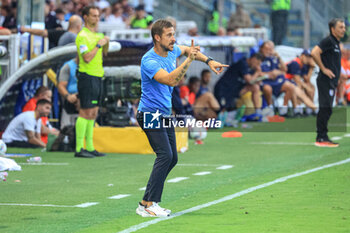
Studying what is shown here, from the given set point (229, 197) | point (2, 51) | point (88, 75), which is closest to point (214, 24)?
point (2, 51)

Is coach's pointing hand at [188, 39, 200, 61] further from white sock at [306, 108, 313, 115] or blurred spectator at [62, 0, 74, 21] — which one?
white sock at [306, 108, 313, 115]

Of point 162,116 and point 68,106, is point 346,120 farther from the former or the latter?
point 162,116

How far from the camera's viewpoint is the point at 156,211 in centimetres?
827

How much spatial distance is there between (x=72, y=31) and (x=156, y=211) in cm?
867

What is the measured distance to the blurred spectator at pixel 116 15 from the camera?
81.8 ft

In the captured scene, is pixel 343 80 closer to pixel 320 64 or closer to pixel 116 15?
pixel 116 15

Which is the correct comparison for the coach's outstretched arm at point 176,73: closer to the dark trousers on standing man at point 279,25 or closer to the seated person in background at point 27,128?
the seated person in background at point 27,128

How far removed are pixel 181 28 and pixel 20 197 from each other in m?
16.1

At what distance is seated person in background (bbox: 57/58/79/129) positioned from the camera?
51.2ft

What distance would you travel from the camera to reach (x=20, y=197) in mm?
9875

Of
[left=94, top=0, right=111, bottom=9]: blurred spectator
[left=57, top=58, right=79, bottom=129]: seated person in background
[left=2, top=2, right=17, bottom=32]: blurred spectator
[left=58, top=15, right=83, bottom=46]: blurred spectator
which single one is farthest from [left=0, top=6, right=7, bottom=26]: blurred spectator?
[left=94, top=0, right=111, bottom=9]: blurred spectator

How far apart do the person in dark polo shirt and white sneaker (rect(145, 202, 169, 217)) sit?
24.0ft

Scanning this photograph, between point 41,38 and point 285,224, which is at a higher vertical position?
point 41,38

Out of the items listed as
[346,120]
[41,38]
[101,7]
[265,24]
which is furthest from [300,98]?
[265,24]
